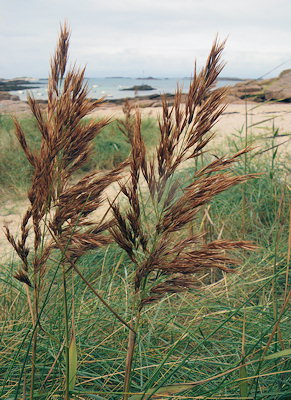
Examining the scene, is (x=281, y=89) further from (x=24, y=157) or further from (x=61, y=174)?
(x=61, y=174)

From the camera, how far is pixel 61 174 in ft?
3.31

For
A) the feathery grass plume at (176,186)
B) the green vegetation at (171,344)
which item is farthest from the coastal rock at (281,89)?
the feathery grass plume at (176,186)

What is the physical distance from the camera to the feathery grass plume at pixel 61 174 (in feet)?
3.05

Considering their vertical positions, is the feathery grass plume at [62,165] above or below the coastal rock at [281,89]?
above

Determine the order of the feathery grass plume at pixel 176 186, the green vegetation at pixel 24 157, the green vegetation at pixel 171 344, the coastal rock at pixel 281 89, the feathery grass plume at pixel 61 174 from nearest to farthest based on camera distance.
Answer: the feathery grass plume at pixel 176 186
the feathery grass plume at pixel 61 174
the green vegetation at pixel 171 344
the green vegetation at pixel 24 157
the coastal rock at pixel 281 89

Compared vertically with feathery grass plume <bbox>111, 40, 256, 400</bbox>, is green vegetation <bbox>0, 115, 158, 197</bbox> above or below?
below

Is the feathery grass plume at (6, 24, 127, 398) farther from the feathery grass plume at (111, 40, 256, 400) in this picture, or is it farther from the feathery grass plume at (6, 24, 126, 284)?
the feathery grass plume at (111, 40, 256, 400)

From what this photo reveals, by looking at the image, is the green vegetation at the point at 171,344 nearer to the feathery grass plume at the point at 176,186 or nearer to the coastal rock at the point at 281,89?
the feathery grass plume at the point at 176,186

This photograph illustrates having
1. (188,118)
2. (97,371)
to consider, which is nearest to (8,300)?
(97,371)

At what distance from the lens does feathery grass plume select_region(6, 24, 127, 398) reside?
0.93 meters

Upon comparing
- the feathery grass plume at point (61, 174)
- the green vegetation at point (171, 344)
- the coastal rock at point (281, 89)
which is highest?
the feathery grass plume at point (61, 174)

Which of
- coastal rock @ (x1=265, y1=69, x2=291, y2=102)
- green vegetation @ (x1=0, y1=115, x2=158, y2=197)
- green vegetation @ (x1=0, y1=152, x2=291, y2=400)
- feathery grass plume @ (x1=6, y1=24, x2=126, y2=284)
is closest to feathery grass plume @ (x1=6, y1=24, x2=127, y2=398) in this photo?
feathery grass plume @ (x1=6, y1=24, x2=126, y2=284)

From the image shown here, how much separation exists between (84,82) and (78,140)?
0.47 ft

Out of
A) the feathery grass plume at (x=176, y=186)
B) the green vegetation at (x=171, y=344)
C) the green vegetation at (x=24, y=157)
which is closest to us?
the feathery grass plume at (x=176, y=186)
